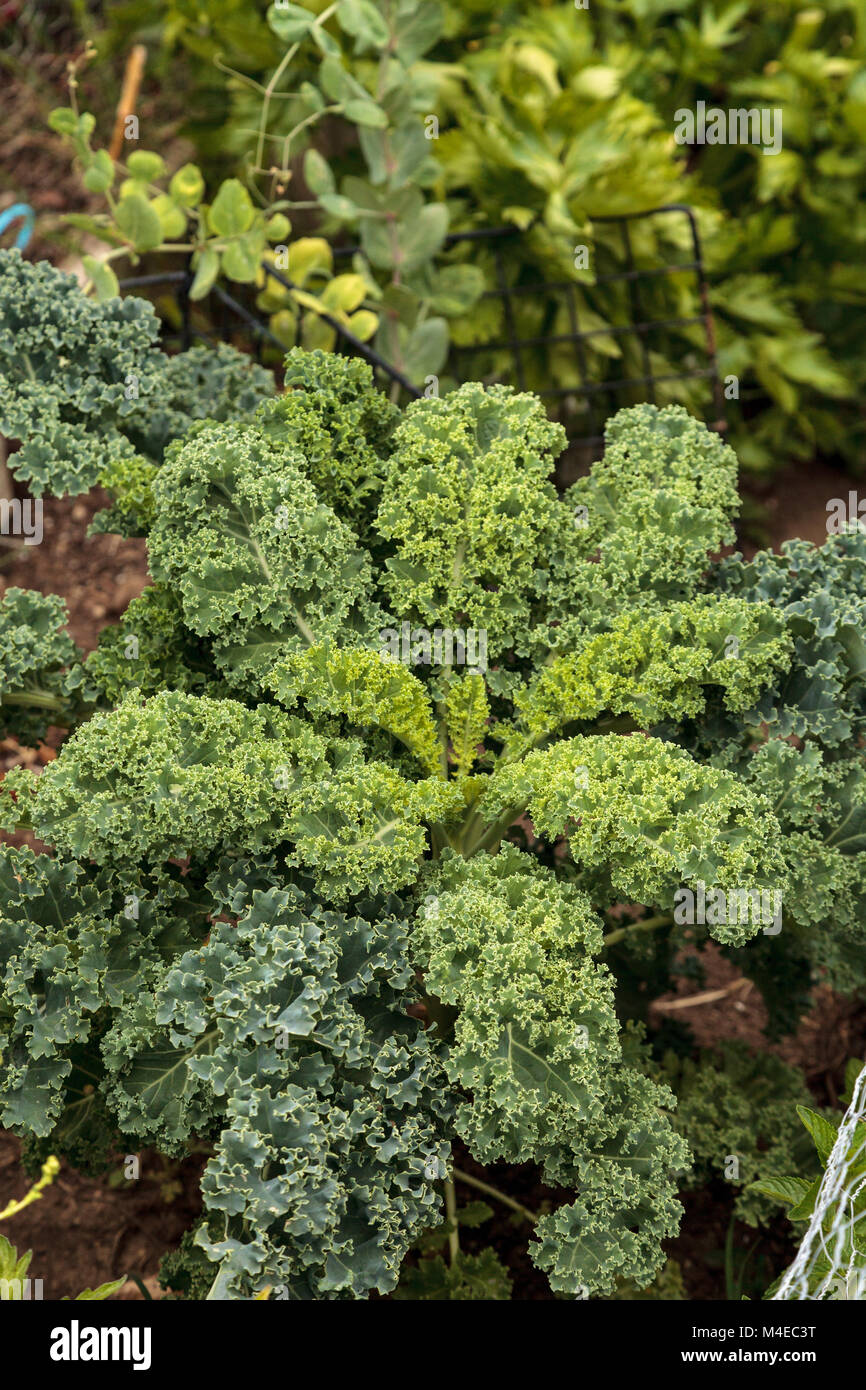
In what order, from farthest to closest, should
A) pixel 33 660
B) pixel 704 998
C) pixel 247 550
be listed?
1. pixel 704 998
2. pixel 33 660
3. pixel 247 550

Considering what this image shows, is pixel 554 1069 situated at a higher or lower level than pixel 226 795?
lower

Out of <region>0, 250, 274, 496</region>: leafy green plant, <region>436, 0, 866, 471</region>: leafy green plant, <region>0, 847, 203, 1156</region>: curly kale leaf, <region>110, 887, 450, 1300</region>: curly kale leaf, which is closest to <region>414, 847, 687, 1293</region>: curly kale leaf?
<region>110, 887, 450, 1300</region>: curly kale leaf

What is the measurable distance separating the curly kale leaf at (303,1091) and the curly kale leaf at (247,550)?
568mm

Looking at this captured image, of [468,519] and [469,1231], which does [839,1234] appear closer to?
[469,1231]

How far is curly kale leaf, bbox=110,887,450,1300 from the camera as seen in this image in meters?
2.24

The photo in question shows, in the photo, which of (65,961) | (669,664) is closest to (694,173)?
(669,664)

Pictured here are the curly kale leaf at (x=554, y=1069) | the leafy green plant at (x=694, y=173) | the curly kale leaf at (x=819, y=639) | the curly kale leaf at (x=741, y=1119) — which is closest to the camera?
the curly kale leaf at (x=554, y=1069)

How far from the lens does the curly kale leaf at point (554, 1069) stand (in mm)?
2398

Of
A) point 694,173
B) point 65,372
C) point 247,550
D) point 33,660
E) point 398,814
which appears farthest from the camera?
point 694,173

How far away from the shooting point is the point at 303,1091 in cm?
235

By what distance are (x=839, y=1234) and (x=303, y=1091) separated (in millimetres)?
950

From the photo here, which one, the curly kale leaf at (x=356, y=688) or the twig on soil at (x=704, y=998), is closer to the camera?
the curly kale leaf at (x=356, y=688)

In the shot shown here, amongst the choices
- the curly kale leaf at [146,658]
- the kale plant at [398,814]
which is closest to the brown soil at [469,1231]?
the kale plant at [398,814]

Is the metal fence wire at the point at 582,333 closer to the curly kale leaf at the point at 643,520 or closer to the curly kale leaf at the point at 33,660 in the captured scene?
the curly kale leaf at the point at 643,520
